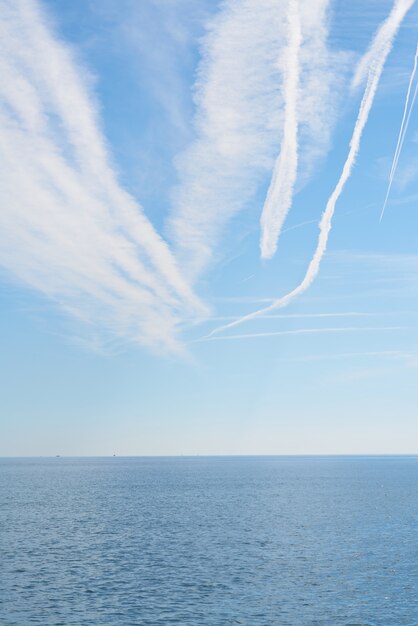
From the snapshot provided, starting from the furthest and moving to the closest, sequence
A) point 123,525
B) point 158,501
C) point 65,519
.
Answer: point 158,501, point 65,519, point 123,525

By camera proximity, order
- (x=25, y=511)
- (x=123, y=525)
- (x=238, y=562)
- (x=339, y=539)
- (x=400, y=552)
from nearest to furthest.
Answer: (x=238, y=562)
(x=400, y=552)
(x=339, y=539)
(x=123, y=525)
(x=25, y=511)

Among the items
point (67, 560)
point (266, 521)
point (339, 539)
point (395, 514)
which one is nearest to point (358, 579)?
point (339, 539)

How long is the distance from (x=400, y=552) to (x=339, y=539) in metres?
13.2

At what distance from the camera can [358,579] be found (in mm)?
69750

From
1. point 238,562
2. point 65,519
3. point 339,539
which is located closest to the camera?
point 238,562

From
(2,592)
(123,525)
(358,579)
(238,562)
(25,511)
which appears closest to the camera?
(2,592)

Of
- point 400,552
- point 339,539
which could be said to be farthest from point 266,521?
point 400,552

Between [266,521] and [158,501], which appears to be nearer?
[266,521]

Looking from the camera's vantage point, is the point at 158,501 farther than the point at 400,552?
Yes

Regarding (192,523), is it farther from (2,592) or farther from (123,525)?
(2,592)

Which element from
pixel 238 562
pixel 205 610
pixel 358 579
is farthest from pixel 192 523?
pixel 205 610

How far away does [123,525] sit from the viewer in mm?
114562

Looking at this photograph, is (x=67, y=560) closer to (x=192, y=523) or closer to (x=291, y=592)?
(x=291, y=592)

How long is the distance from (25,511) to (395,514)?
79.5 meters
